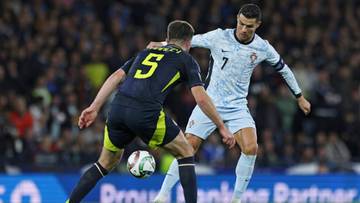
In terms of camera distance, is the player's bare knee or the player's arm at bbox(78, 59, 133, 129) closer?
the player's arm at bbox(78, 59, 133, 129)

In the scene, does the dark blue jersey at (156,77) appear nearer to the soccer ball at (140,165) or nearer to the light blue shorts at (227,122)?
the soccer ball at (140,165)

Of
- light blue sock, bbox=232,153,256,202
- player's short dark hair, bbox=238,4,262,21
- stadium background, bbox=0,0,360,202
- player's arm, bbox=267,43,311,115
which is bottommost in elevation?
stadium background, bbox=0,0,360,202

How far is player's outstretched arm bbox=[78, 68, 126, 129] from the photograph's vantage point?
10211 mm

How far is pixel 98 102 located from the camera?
405 inches

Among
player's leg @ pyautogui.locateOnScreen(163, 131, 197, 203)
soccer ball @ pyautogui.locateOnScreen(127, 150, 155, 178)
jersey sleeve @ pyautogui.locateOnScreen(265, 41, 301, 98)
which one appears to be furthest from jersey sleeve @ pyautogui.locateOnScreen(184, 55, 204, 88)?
jersey sleeve @ pyautogui.locateOnScreen(265, 41, 301, 98)

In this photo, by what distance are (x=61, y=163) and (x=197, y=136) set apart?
5612 millimetres

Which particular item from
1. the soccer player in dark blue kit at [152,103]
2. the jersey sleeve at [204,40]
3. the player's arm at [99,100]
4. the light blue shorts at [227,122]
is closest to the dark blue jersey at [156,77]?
the soccer player in dark blue kit at [152,103]

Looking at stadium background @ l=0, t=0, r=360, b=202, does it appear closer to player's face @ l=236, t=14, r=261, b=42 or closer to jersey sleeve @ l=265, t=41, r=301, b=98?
jersey sleeve @ l=265, t=41, r=301, b=98

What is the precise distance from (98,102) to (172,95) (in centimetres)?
881

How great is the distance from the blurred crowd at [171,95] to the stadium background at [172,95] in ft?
0.07

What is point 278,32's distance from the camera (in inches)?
866

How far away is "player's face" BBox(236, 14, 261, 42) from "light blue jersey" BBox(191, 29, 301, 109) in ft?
0.32

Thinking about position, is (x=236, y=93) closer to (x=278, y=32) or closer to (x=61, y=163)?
(x=61, y=163)

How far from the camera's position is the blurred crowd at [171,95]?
17.2 meters
